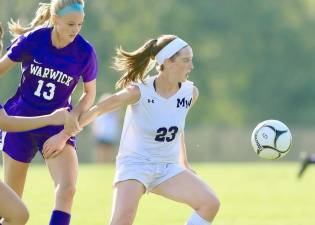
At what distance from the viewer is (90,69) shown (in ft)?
26.2

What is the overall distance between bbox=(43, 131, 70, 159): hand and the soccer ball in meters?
1.71

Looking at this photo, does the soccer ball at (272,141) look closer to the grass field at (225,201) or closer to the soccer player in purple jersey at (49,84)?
the soccer player in purple jersey at (49,84)

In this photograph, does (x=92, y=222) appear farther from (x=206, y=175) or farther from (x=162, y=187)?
Answer: (x=206, y=175)

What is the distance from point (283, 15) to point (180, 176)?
39.8 metres

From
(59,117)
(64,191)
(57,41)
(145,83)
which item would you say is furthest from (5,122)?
(145,83)

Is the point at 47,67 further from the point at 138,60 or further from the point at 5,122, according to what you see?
the point at 5,122

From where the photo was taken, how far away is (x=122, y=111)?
40688mm

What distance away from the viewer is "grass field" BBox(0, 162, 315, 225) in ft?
37.6

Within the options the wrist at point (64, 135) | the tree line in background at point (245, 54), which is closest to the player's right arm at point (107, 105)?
the wrist at point (64, 135)

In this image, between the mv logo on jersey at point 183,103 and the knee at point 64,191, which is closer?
the knee at point 64,191

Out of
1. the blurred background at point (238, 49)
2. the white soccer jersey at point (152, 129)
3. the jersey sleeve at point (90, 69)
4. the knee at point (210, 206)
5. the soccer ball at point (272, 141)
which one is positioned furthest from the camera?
the blurred background at point (238, 49)

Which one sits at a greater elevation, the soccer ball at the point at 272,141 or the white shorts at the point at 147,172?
the soccer ball at the point at 272,141

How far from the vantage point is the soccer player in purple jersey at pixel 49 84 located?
7.76 meters

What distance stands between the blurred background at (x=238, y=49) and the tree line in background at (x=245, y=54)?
0.14 ft
